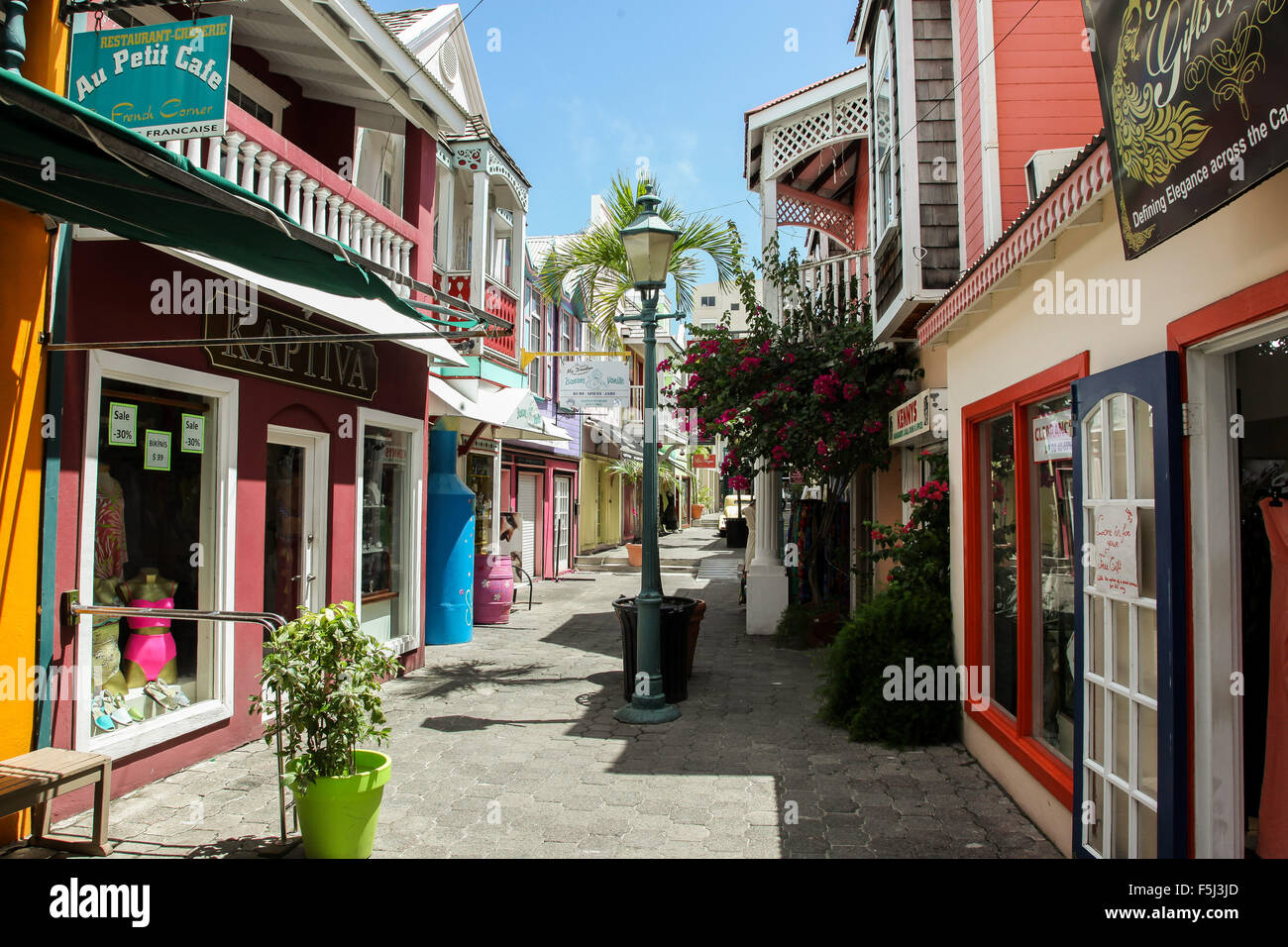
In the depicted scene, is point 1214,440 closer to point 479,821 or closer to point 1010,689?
point 1010,689

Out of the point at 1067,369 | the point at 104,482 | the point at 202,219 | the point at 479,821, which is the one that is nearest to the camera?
the point at 202,219

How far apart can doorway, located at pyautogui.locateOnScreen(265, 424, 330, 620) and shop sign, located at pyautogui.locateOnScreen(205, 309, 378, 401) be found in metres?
0.47

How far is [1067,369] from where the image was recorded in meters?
3.93

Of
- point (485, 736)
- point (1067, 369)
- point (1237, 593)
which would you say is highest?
point (1067, 369)

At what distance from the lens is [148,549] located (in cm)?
523

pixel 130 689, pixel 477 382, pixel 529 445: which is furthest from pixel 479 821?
pixel 529 445

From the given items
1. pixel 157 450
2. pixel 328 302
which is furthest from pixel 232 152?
pixel 157 450

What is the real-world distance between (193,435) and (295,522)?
1.58 m

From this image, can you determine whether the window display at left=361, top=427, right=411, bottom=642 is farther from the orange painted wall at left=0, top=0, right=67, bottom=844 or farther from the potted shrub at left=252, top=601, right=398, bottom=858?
the potted shrub at left=252, top=601, right=398, bottom=858

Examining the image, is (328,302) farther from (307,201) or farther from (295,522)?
(295,522)

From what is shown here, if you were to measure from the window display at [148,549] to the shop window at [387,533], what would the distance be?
221 centimetres

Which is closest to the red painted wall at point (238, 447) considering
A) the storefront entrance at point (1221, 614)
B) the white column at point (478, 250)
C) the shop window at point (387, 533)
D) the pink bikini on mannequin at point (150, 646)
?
the pink bikini on mannequin at point (150, 646)

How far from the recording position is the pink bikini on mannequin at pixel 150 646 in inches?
201
